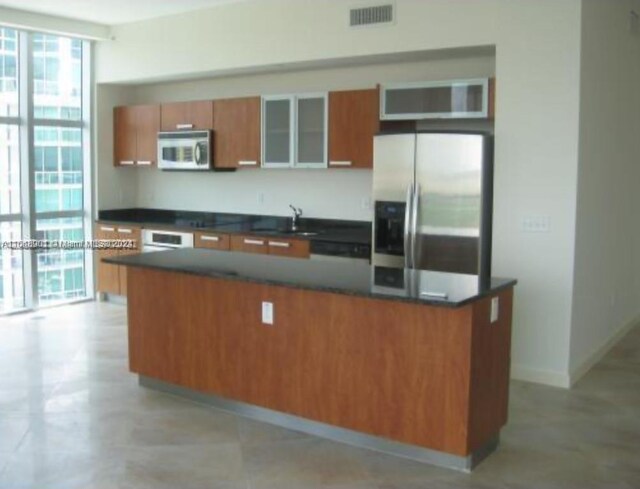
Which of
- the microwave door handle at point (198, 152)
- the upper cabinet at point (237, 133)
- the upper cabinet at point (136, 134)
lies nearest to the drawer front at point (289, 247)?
the upper cabinet at point (237, 133)

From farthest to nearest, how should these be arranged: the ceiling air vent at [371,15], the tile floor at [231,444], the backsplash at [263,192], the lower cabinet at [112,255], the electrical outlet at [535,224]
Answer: the lower cabinet at [112,255] → the backsplash at [263,192] → the ceiling air vent at [371,15] → the electrical outlet at [535,224] → the tile floor at [231,444]

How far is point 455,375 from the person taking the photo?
3459 mm

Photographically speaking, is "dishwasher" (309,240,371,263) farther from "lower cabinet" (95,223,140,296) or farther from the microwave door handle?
"lower cabinet" (95,223,140,296)

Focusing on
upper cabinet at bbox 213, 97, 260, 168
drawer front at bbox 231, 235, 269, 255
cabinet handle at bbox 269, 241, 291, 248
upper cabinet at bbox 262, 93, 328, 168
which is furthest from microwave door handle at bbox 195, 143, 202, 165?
cabinet handle at bbox 269, 241, 291, 248

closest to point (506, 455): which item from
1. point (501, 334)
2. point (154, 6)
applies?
point (501, 334)

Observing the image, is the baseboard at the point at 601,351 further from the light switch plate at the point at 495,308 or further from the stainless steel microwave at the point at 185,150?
the stainless steel microwave at the point at 185,150

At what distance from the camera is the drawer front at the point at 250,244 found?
648 centimetres

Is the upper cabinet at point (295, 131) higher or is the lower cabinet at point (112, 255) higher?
the upper cabinet at point (295, 131)

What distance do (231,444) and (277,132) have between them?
3409 mm

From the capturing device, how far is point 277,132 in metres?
6.56

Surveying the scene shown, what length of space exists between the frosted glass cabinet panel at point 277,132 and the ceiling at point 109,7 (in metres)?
1.02

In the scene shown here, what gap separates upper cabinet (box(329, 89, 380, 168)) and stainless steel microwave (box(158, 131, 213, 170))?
1493 millimetres

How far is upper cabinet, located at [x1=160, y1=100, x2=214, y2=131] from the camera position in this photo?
277 inches

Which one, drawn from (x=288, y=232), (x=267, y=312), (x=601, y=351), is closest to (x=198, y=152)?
(x=288, y=232)
